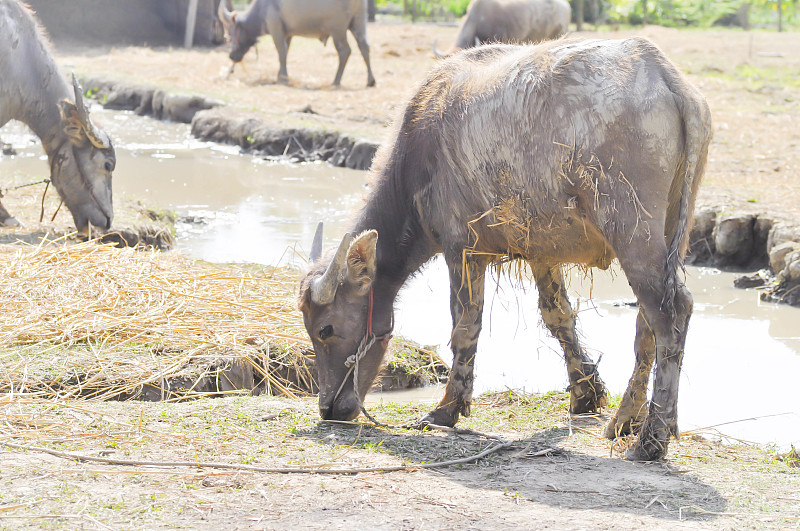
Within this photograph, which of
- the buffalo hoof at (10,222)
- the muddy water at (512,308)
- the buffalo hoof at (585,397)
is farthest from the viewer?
the buffalo hoof at (10,222)

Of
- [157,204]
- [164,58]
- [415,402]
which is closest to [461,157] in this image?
[415,402]

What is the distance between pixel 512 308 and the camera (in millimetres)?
7910

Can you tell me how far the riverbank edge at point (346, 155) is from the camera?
7.83 meters

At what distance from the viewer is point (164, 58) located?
22.4 meters

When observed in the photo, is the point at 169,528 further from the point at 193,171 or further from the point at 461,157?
the point at 193,171

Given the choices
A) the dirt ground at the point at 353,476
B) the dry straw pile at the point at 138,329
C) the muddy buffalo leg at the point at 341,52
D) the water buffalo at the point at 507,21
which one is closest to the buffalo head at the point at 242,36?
the muddy buffalo leg at the point at 341,52

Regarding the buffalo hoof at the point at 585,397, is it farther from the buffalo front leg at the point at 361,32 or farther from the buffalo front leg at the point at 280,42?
the buffalo front leg at the point at 280,42

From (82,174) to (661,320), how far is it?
6.10 m

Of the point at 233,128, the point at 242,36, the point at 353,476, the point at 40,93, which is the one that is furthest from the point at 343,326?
the point at 242,36

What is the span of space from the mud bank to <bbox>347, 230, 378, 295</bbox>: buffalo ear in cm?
778

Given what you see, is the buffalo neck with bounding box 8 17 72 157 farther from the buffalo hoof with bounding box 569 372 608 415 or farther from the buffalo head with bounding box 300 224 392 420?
the buffalo hoof with bounding box 569 372 608 415

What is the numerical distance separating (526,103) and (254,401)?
2.23m

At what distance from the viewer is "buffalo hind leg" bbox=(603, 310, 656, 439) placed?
4.51 m

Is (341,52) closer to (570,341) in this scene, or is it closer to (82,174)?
(82,174)
